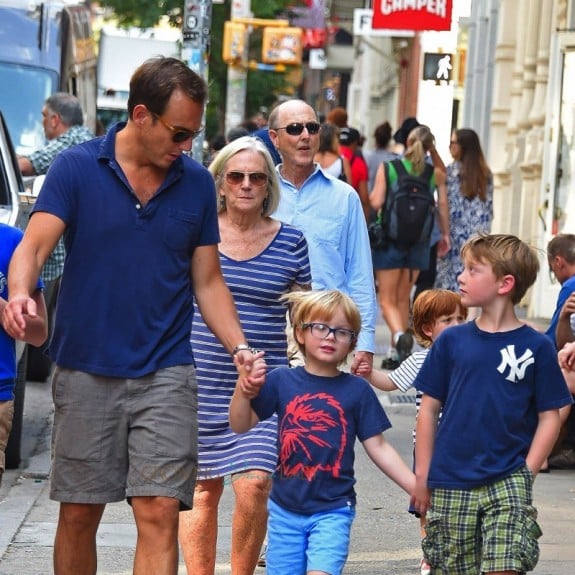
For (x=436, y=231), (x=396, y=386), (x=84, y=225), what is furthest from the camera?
(x=436, y=231)

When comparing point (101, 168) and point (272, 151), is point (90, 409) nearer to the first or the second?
point (101, 168)

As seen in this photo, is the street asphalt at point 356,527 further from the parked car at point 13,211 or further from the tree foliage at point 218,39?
the tree foliage at point 218,39

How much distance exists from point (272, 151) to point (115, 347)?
252 cm

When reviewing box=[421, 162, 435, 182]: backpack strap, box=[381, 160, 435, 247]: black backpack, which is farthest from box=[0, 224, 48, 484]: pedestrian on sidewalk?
box=[421, 162, 435, 182]: backpack strap

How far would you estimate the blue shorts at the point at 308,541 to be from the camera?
5387 millimetres

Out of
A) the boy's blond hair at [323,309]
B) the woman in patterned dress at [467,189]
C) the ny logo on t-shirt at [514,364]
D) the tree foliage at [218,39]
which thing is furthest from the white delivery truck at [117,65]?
the ny logo on t-shirt at [514,364]

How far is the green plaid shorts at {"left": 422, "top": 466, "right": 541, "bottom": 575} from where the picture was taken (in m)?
5.34

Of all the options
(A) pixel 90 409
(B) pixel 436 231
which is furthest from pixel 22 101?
(A) pixel 90 409

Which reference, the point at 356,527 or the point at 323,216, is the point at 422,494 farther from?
the point at 356,527

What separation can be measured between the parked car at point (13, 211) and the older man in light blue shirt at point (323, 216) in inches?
85.3

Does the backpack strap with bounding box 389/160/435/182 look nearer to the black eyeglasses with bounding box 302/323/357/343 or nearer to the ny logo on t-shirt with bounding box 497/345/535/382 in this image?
the black eyeglasses with bounding box 302/323/357/343

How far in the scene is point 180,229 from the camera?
5480 mm

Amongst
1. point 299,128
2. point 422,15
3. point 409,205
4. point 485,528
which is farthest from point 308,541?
point 422,15

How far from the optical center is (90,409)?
5.44 meters
